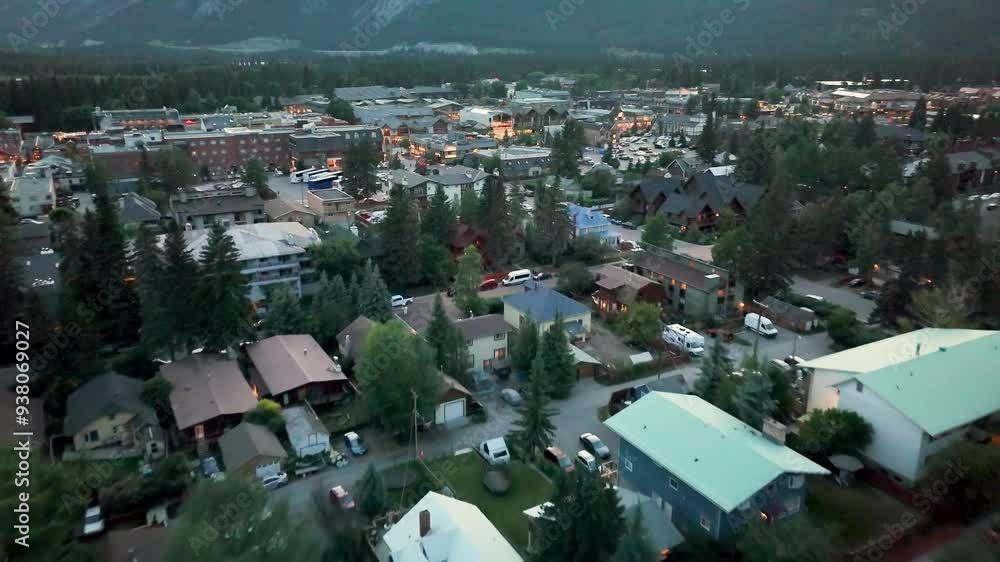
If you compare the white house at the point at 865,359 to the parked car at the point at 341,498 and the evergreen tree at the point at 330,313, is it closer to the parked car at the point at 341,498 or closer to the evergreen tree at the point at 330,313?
the parked car at the point at 341,498

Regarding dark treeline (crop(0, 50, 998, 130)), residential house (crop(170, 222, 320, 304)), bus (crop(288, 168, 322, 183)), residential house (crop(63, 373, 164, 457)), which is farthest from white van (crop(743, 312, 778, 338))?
dark treeline (crop(0, 50, 998, 130))

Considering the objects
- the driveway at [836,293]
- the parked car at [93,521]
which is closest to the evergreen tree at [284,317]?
the parked car at [93,521]

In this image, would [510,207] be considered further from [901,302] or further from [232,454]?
[232,454]

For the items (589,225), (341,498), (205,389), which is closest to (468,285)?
(205,389)

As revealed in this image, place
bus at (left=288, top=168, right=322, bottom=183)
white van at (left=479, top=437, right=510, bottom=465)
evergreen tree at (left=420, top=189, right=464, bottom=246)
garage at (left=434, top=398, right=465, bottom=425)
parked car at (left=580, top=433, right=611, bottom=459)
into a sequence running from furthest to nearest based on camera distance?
bus at (left=288, top=168, right=322, bottom=183)
evergreen tree at (left=420, top=189, right=464, bottom=246)
garage at (left=434, top=398, right=465, bottom=425)
parked car at (left=580, top=433, right=611, bottom=459)
white van at (left=479, top=437, right=510, bottom=465)

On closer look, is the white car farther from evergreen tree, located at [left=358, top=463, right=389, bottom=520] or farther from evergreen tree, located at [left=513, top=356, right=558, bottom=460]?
evergreen tree, located at [left=358, top=463, right=389, bottom=520]

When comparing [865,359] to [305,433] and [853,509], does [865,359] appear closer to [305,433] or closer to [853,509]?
[853,509]
